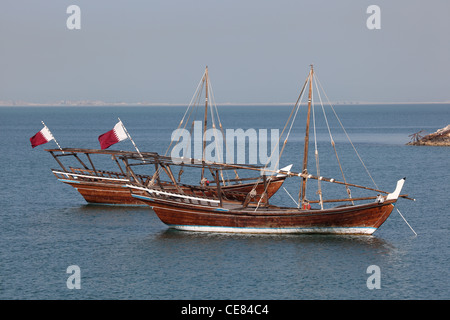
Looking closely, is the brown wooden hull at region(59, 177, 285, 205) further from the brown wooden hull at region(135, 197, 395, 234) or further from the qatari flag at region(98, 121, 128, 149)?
the brown wooden hull at region(135, 197, 395, 234)

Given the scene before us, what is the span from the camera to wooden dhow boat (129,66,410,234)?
50594mm

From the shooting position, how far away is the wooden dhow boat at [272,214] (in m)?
50.6

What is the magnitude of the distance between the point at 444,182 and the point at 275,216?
127 feet

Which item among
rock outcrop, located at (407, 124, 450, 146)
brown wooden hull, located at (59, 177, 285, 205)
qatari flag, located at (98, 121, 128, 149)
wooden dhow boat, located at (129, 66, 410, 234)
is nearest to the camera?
wooden dhow boat, located at (129, 66, 410, 234)

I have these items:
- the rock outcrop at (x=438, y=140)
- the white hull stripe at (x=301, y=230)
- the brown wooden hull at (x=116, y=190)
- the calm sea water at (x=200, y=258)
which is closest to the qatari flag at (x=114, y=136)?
the brown wooden hull at (x=116, y=190)

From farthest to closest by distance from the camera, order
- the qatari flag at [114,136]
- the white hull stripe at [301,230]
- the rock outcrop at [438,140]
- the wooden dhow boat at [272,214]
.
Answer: the rock outcrop at [438,140] < the qatari flag at [114,136] < the white hull stripe at [301,230] < the wooden dhow boat at [272,214]

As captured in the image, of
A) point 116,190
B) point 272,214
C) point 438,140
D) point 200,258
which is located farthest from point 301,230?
point 438,140

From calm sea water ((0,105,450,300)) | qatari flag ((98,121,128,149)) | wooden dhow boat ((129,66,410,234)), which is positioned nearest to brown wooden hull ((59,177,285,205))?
calm sea water ((0,105,450,300))

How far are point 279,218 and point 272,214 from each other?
608 millimetres

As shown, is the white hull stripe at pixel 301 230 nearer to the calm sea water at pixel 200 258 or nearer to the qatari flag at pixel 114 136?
the calm sea water at pixel 200 258

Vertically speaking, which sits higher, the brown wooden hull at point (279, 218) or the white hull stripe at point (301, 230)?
the brown wooden hull at point (279, 218)

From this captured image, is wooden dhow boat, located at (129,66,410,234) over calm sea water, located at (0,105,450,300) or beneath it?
over

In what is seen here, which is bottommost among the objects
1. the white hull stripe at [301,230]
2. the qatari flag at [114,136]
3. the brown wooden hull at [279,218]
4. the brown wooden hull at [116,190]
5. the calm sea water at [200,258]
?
the calm sea water at [200,258]

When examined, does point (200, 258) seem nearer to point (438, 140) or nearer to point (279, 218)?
point (279, 218)
